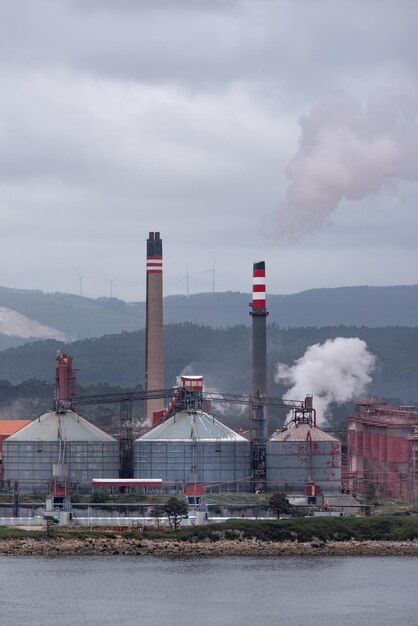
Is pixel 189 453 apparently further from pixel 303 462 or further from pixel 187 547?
pixel 187 547

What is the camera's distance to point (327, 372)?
6654 inches

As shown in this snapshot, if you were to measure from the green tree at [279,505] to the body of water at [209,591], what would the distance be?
1338 centimetres

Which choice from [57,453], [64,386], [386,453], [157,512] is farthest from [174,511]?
[386,453]

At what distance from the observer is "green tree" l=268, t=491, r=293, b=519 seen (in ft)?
363

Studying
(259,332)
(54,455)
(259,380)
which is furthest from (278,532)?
(259,332)

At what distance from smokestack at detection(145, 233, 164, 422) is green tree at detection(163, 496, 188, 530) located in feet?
110

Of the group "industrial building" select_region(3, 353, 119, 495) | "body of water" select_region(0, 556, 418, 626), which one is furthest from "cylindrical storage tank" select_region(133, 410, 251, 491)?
"body of water" select_region(0, 556, 418, 626)

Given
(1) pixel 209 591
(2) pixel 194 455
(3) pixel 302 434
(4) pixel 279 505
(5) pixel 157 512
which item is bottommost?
(1) pixel 209 591

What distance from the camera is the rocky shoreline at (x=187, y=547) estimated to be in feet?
323

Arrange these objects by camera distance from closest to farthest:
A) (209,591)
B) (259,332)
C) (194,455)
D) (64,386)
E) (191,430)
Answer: (209,591) < (194,455) < (191,430) < (64,386) < (259,332)

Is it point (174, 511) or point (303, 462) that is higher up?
point (303, 462)

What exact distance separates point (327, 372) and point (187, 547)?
71188 millimetres

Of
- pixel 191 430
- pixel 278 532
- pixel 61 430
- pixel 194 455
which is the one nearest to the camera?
pixel 278 532

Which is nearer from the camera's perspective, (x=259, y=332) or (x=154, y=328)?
(x=259, y=332)
